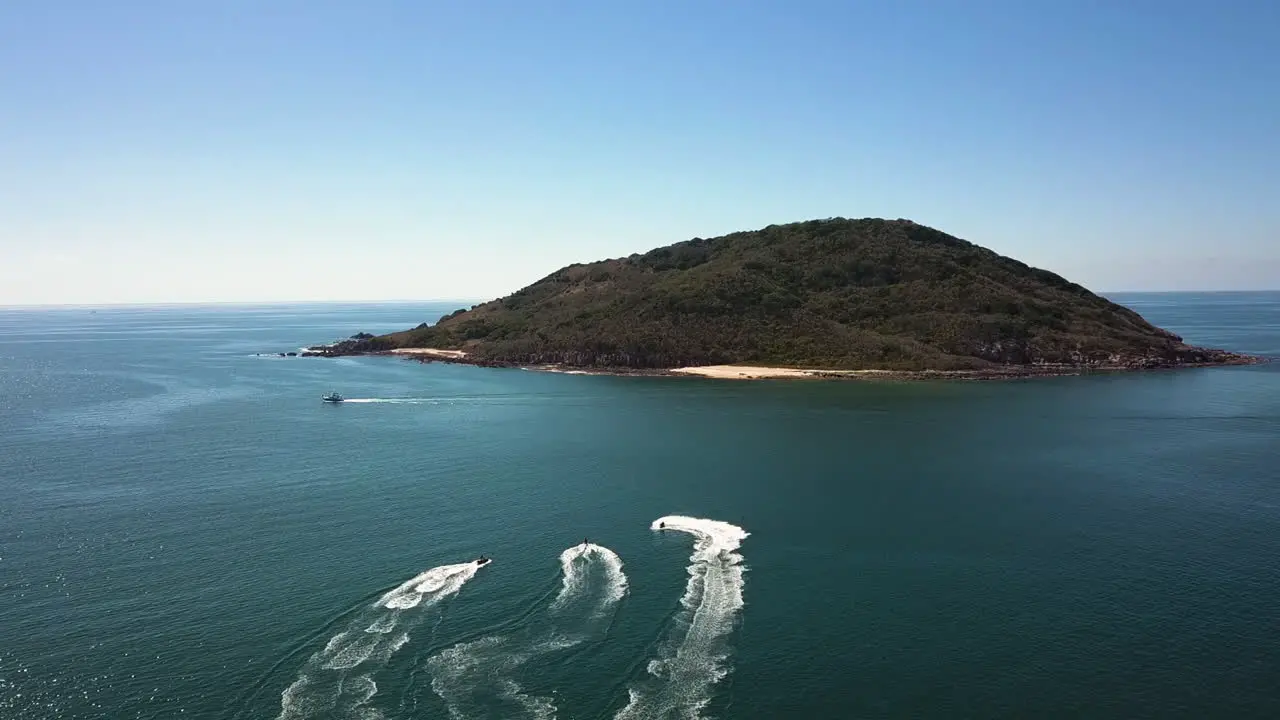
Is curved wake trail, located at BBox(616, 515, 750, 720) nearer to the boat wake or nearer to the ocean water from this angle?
the ocean water

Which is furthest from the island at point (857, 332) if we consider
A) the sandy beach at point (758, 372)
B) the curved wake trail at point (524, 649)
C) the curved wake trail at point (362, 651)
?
the curved wake trail at point (362, 651)

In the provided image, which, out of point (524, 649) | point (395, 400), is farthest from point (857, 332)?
point (524, 649)

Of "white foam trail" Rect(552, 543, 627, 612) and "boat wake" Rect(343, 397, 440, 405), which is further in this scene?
"boat wake" Rect(343, 397, 440, 405)

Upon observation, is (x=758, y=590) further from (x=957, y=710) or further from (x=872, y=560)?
(x=957, y=710)

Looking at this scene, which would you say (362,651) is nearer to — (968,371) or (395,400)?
(395,400)

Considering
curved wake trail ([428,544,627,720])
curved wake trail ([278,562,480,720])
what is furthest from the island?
curved wake trail ([278,562,480,720])

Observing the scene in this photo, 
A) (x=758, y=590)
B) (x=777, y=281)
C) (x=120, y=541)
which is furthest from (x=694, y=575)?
(x=777, y=281)

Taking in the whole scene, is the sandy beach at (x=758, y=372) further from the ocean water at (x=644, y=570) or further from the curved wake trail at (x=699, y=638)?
the curved wake trail at (x=699, y=638)
